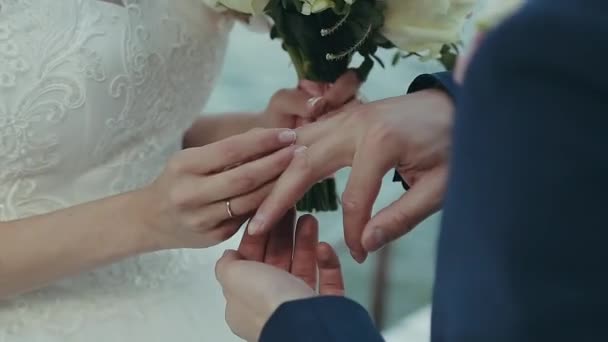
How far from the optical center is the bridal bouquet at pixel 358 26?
865 millimetres

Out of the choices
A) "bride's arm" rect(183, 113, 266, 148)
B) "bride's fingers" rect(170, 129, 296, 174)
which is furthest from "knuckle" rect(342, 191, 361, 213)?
"bride's arm" rect(183, 113, 266, 148)

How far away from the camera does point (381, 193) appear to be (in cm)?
138

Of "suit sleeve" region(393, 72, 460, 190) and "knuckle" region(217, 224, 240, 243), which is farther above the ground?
"suit sleeve" region(393, 72, 460, 190)

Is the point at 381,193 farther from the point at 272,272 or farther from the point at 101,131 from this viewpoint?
the point at 272,272

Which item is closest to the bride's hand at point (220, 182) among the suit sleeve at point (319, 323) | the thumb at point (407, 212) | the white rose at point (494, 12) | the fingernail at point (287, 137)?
the fingernail at point (287, 137)

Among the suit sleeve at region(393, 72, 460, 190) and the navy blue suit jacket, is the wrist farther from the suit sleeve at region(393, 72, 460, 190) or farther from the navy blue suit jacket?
the navy blue suit jacket

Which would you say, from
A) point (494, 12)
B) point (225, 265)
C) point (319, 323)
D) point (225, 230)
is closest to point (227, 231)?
point (225, 230)

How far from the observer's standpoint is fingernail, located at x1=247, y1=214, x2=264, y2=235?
0.78 m

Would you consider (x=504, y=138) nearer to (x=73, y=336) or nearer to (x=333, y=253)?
(x=333, y=253)

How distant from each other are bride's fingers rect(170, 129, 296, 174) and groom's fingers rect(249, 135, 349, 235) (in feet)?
0.09

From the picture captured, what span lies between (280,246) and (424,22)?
27cm

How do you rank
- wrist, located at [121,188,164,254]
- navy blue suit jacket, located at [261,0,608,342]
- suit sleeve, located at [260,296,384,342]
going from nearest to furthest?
navy blue suit jacket, located at [261,0,608,342] < suit sleeve, located at [260,296,384,342] < wrist, located at [121,188,164,254]

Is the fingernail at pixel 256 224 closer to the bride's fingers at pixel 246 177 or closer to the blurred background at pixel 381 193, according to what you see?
the bride's fingers at pixel 246 177

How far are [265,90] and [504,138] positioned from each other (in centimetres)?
142
